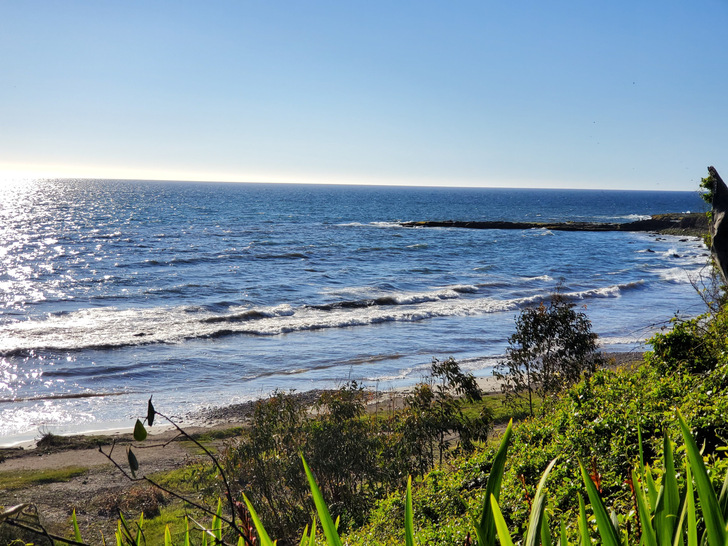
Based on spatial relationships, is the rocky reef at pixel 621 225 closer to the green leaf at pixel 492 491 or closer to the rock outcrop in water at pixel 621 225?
the rock outcrop in water at pixel 621 225

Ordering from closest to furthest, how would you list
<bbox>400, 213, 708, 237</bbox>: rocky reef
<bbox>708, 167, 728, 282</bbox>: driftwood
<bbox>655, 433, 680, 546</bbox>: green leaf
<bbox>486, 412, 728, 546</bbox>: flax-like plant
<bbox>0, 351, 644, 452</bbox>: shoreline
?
1. <bbox>486, 412, 728, 546</bbox>: flax-like plant
2. <bbox>655, 433, 680, 546</bbox>: green leaf
3. <bbox>708, 167, 728, 282</bbox>: driftwood
4. <bbox>0, 351, 644, 452</bbox>: shoreline
5. <bbox>400, 213, 708, 237</bbox>: rocky reef

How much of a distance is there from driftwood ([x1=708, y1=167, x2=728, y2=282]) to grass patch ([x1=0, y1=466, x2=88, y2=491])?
15.2m

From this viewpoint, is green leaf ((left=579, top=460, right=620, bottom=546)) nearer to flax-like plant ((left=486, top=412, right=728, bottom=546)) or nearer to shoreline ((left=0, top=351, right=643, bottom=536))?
flax-like plant ((left=486, top=412, right=728, bottom=546))

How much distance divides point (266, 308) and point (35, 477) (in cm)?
1960

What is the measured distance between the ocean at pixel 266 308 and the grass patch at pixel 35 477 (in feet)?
9.38

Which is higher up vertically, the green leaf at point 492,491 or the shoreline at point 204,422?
the green leaf at point 492,491

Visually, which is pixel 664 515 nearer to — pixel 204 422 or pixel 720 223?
pixel 720 223

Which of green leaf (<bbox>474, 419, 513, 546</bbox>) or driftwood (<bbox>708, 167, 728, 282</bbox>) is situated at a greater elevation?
driftwood (<bbox>708, 167, 728, 282</bbox>)

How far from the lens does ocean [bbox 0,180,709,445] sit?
20859mm

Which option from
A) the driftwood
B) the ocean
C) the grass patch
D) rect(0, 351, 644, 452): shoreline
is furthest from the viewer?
the ocean

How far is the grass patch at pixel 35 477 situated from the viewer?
535 inches

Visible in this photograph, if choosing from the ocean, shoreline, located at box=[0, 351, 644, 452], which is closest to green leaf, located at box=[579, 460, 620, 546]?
the ocean

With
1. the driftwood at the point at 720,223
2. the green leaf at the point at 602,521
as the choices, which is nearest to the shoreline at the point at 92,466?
the driftwood at the point at 720,223

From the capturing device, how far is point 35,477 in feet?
46.1
